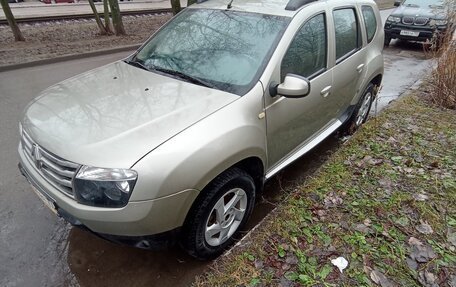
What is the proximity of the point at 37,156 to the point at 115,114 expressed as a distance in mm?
563

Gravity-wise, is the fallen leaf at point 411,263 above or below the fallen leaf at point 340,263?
below

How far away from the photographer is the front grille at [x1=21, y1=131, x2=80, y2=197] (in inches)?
78.4

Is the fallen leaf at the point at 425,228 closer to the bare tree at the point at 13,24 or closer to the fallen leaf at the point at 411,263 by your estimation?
the fallen leaf at the point at 411,263

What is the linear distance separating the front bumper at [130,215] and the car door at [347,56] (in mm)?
2168

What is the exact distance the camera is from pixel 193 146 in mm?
2039

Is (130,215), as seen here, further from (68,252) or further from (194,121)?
(68,252)

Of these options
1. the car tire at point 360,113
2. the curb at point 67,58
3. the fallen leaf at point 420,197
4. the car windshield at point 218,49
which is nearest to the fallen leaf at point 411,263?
the fallen leaf at point 420,197

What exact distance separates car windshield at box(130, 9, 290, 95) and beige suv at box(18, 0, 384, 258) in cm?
1

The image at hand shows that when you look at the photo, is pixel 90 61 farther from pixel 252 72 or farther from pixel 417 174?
pixel 417 174

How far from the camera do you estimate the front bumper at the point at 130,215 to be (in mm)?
1941

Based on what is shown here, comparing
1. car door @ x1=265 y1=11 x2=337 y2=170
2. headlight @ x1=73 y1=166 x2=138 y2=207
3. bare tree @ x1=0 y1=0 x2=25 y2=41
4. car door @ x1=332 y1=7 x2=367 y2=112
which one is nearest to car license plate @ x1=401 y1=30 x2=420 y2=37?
car door @ x1=332 y1=7 x2=367 y2=112

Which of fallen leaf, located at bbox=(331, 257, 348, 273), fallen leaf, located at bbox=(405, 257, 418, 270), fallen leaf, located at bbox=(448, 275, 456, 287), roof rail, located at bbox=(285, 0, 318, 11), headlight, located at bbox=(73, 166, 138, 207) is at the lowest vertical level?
fallen leaf, located at bbox=(448, 275, 456, 287)

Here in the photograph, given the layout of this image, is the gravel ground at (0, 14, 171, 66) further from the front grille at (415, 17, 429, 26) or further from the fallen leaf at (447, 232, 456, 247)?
the fallen leaf at (447, 232, 456, 247)

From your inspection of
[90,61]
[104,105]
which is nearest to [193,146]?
[104,105]
